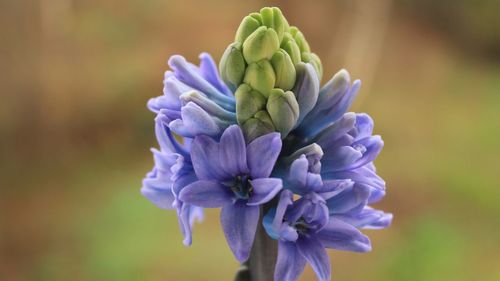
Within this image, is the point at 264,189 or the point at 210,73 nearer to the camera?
the point at 264,189

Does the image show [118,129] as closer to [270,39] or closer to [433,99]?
[433,99]

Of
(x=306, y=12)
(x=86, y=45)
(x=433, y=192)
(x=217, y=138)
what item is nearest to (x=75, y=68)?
(x=86, y=45)

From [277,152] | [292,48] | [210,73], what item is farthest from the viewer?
[210,73]

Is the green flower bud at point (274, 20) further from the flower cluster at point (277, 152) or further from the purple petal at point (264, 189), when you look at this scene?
the purple petal at point (264, 189)

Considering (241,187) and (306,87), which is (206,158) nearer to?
(241,187)

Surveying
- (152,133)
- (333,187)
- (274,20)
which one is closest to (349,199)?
(333,187)

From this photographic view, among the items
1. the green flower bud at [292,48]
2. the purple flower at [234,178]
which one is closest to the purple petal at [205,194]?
the purple flower at [234,178]
